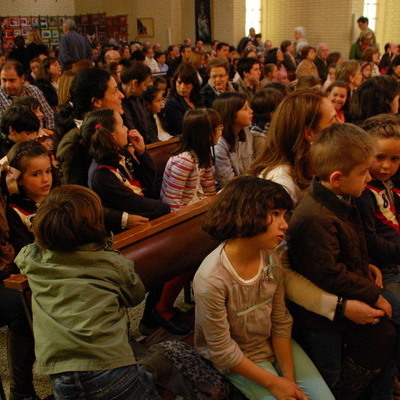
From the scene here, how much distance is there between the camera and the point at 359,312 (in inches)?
82.7

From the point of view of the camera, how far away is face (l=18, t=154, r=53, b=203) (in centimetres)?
268

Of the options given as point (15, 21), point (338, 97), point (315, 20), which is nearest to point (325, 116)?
point (338, 97)

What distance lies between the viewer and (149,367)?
195 cm

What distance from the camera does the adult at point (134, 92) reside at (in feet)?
15.4

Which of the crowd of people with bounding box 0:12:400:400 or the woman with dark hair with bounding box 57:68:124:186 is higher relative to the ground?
the woman with dark hair with bounding box 57:68:124:186

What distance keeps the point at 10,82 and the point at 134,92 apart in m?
1.38

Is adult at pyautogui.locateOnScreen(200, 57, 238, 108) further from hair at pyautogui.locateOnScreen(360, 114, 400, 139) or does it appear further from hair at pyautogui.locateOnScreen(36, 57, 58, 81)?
hair at pyautogui.locateOnScreen(360, 114, 400, 139)

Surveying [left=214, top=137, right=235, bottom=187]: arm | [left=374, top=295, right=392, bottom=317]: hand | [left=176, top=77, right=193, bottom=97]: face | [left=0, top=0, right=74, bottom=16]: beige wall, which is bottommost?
[left=374, top=295, right=392, bottom=317]: hand

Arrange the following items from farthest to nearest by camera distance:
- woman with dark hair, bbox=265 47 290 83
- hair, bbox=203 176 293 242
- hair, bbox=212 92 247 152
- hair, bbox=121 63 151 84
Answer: woman with dark hair, bbox=265 47 290 83 → hair, bbox=121 63 151 84 → hair, bbox=212 92 247 152 → hair, bbox=203 176 293 242

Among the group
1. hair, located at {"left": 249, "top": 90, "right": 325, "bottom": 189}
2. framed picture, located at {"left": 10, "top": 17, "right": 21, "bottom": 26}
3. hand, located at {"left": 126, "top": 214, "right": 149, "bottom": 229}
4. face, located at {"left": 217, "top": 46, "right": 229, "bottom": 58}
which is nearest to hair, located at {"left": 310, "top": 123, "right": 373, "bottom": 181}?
hair, located at {"left": 249, "top": 90, "right": 325, "bottom": 189}

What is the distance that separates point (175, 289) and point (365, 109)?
7.95 feet

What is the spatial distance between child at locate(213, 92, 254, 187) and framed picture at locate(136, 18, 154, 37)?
14376mm

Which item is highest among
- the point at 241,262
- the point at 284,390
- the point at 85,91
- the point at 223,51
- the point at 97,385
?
the point at 223,51

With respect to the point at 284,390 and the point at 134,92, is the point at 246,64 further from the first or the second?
the point at 284,390
